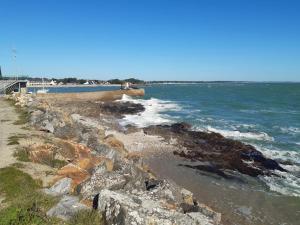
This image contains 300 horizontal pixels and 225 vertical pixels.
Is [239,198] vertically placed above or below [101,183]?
below

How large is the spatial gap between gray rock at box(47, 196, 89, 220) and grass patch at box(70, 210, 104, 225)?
0.16 meters

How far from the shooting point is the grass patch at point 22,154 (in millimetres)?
12086

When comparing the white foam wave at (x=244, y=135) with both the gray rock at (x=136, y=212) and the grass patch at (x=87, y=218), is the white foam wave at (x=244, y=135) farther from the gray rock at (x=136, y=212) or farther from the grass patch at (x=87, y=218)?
the grass patch at (x=87, y=218)

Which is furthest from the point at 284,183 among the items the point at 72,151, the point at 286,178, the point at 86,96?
the point at 86,96

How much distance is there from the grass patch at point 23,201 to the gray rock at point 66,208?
0.17 metres

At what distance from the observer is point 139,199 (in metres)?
7.55

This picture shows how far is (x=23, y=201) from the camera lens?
808 cm

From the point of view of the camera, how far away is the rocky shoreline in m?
7.27

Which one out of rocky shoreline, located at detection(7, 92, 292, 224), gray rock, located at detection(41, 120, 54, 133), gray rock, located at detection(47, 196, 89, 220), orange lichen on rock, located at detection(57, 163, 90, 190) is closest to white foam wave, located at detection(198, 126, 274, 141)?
rocky shoreline, located at detection(7, 92, 292, 224)

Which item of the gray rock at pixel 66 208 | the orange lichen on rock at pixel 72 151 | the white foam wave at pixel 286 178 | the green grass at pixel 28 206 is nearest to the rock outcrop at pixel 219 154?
the white foam wave at pixel 286 178

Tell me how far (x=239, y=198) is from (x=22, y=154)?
8.63m

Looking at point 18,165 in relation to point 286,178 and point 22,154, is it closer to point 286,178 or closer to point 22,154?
point 22,154

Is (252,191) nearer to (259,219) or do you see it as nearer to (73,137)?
(259,219)

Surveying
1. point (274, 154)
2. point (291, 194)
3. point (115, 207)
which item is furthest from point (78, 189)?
point (274, 154)
